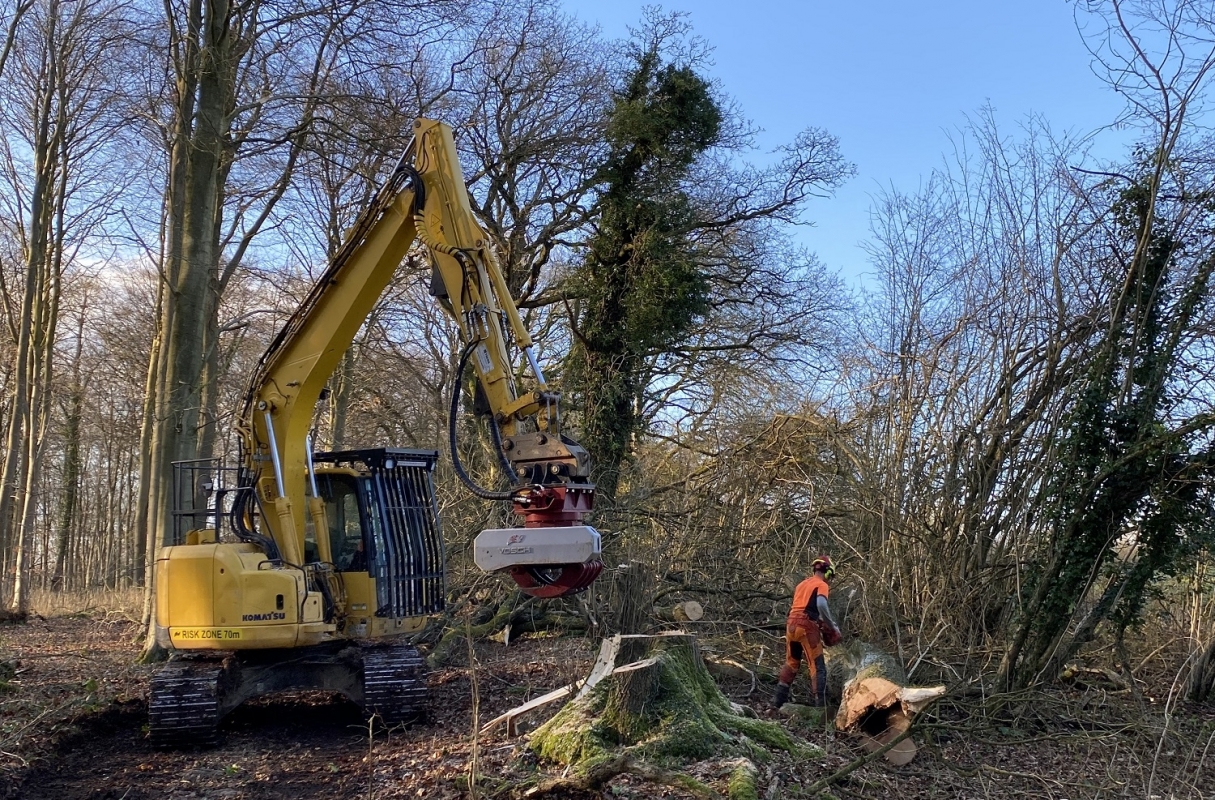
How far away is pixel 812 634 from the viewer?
8.77 metres

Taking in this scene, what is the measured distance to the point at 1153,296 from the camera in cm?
906

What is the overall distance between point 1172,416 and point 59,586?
28.5 m

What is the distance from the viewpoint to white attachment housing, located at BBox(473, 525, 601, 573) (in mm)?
5406

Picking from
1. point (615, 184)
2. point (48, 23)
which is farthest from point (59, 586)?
point (615, 184)

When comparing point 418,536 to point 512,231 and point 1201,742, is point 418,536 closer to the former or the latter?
point 1201,742

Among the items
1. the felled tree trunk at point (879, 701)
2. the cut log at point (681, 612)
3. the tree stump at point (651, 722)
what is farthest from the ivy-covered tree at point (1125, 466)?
the tree stump at point (651, 722)

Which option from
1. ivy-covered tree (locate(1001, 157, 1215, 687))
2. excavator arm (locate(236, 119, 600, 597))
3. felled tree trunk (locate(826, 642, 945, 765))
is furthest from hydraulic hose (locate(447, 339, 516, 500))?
ivy-covered tree (locate(1001, 157, 1215, 687))

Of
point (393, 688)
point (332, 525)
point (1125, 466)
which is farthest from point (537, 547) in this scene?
point (1125, 466)

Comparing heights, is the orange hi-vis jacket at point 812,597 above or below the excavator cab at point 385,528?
below

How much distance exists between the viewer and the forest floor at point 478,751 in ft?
20.7

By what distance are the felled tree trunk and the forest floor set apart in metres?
0.18

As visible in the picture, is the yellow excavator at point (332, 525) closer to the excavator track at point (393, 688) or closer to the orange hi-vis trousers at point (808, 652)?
the excavator track at point (393, 688)

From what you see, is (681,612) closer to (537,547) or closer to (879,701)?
(879,701)

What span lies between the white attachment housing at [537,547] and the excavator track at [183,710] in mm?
3566
